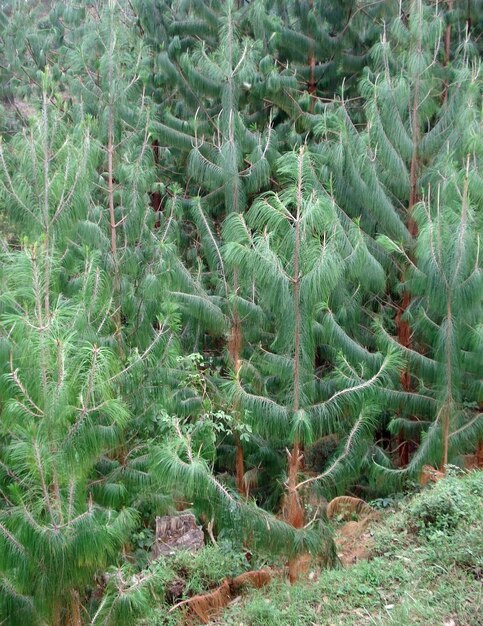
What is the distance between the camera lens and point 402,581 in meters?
4.75

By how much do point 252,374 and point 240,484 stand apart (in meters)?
1.96

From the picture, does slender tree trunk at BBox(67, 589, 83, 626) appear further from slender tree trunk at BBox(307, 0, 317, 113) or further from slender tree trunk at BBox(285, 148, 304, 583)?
slender tree trunk at BBox(307, 0, 317, 113)

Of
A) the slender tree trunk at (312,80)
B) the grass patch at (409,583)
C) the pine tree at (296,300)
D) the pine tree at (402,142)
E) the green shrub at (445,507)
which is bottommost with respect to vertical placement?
the grass patch at (409,583)

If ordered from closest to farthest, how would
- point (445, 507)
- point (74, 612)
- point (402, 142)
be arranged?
point (74, 612) < point (445, 507) < point (402, 142)

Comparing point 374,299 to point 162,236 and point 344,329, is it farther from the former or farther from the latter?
point 162,236

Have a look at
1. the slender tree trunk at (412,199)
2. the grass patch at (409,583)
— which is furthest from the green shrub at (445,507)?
the slender tree trunk at (412,199)

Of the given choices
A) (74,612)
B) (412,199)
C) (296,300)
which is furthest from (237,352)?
(74,612)

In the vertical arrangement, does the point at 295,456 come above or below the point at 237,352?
below

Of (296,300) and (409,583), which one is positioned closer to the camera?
(409,583)

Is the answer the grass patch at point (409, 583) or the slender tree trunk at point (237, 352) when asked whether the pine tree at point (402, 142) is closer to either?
the slender tree trunk at point (237, 352)

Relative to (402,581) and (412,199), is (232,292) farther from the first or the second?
(402,581)

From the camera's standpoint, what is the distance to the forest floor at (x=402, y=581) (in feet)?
14.0

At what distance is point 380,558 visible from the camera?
5266 millimetres

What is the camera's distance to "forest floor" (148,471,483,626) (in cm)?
427
